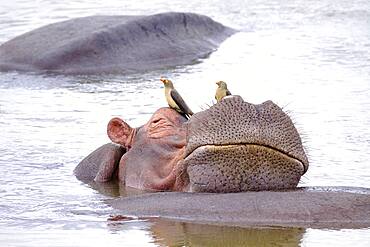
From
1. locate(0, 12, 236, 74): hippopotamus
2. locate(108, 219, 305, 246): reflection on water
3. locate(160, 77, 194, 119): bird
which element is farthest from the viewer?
locate(0, 12, 236, 74): hippopotamus

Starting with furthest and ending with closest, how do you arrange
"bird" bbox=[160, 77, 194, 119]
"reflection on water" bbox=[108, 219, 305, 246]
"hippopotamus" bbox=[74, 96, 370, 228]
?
"bird" bbox=[160, 77, 194, 119]
"hippopotamus" bbox=[74, 96, 370, 228]
"reflection on water" bbox=[108, 219, 305, 246]

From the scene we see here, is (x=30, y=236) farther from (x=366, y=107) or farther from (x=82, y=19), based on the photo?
(x=82, y=19)

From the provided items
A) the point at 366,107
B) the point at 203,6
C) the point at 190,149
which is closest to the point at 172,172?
the point at 190,149

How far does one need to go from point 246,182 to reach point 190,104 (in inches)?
142

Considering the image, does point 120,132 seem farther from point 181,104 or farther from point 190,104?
point 190,104

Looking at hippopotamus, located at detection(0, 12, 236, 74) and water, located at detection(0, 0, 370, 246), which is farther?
hippopotamus, located at detection(0, 12, 236, 74)

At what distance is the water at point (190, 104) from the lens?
5387 millimetres

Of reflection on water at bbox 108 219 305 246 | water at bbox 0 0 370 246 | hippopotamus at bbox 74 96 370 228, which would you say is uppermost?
hippopotamus at bbox 74 96 370 228

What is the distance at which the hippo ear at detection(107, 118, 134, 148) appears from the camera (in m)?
6.43

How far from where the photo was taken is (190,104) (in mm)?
9141

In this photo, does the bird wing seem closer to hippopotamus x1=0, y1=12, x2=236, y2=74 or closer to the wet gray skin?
the wet gray skin

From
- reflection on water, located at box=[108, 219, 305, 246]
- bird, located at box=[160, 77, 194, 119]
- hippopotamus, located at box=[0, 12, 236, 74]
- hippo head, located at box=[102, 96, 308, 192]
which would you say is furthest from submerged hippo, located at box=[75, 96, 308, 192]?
hippopotamus, located at box=[0, 12, 236, 74]

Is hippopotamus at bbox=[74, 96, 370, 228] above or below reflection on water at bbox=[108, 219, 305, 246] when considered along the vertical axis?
above

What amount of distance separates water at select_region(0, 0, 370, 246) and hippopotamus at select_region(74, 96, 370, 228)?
0.08 metres
